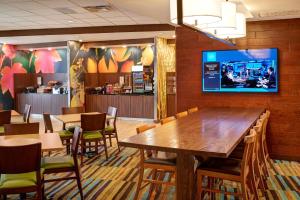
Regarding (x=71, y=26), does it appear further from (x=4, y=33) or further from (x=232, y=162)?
(x=232, y=162)

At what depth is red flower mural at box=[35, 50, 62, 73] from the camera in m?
12.2

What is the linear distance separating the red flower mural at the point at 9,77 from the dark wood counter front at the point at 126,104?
9.18ft

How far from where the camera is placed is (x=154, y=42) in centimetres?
988

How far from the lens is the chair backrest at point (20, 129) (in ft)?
13.8

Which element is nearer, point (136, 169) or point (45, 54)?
point (136, 169)

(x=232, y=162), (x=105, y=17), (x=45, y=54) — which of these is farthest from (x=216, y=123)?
(x=45, y=54)

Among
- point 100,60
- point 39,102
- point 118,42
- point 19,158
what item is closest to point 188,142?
point 19,158

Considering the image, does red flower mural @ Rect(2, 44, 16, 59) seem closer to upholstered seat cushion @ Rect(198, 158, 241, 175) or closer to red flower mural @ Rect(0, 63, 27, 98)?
red flower mural @ Rect(0, 63, 27, 98)

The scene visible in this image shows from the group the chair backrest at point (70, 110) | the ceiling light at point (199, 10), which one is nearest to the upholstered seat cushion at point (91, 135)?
the chair backrest at point (70, 110)

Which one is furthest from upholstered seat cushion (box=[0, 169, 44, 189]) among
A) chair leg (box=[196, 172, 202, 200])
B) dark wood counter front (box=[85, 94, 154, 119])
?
dark wood counter front (box=[85, 94, 154, 119])

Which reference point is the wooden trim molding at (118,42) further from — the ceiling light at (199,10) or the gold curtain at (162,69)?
the ceiling light at (199,10)

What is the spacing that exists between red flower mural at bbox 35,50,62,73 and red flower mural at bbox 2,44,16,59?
3.62ft

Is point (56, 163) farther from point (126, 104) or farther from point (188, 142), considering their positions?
point (126, 104)

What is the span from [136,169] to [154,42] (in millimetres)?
5568
